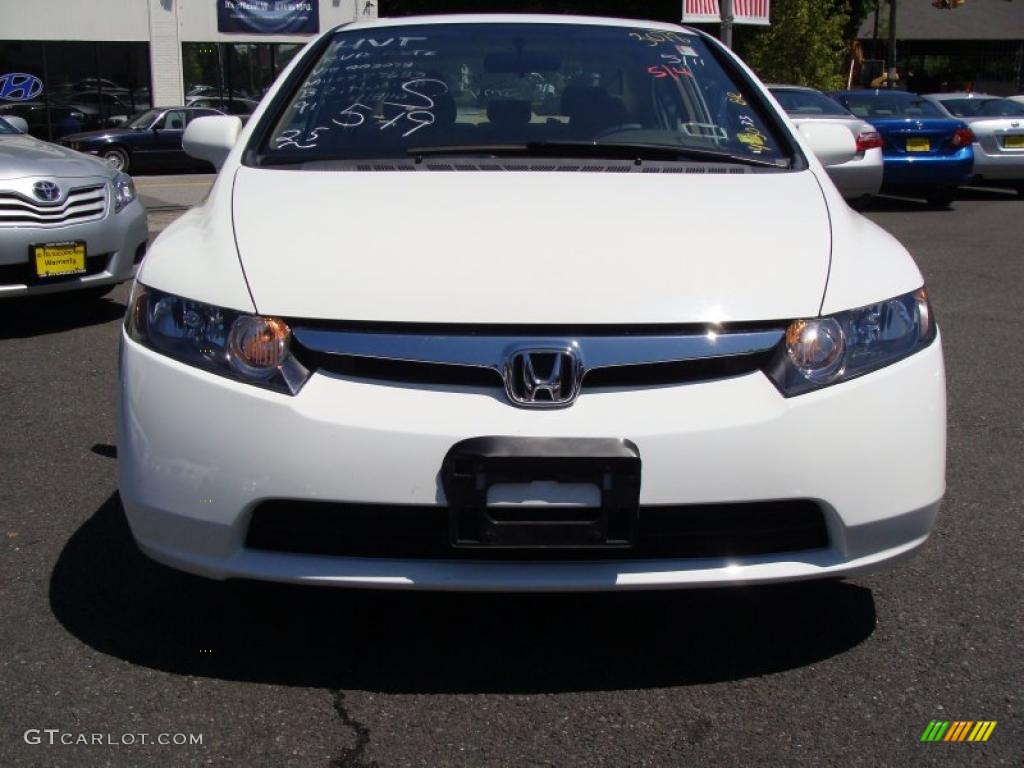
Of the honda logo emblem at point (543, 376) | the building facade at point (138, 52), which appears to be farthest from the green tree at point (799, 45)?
the honda logo emblem at point (543, 376)

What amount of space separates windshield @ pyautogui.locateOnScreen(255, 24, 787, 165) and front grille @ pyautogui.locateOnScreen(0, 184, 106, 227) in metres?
3.34

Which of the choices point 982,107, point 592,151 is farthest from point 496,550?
point 982,107

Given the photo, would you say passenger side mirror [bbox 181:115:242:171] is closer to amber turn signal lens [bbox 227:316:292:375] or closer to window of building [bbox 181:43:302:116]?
amber turn signal lens [bbox 227:316:292:375]

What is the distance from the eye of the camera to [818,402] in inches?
102

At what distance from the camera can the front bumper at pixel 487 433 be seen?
251cm

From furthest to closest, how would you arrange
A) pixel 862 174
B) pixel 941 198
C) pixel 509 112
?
1. pixel 941 198
2. pixel 862 174
3. pixel 509 112

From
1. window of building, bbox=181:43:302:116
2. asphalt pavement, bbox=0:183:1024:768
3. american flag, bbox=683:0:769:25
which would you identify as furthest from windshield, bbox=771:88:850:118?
window of building, bbox=181:43:302:116

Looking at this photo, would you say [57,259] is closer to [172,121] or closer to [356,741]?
[356,741]

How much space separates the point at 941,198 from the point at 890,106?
129 centimetres

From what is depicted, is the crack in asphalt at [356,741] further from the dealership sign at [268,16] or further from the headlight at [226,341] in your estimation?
the dealership sign at [268,16]

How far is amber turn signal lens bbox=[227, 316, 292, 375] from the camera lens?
2619mm

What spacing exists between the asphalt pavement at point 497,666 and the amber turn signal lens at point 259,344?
74 centimetres

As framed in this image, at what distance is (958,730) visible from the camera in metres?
2.63

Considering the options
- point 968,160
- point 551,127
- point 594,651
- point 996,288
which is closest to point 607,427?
point 594,651
